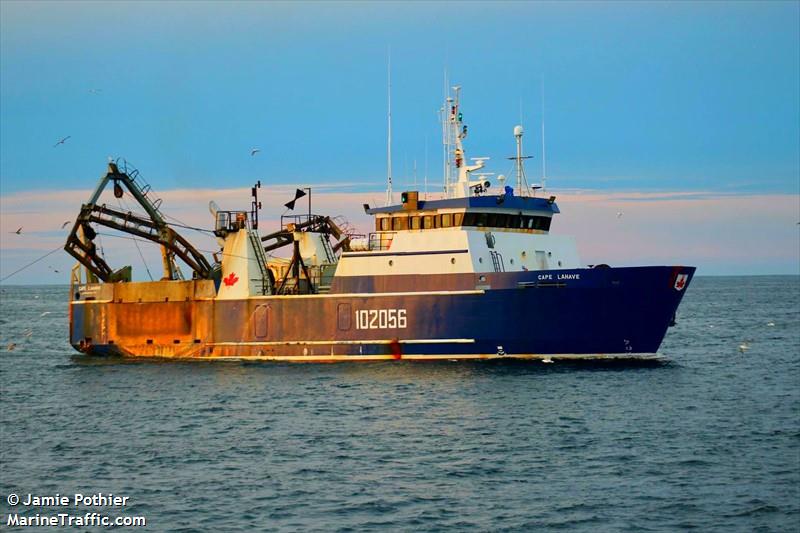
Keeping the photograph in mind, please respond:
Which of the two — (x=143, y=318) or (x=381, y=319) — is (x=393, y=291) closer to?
(x=381, y=319)

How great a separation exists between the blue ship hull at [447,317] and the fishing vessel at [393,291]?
0.05 meters

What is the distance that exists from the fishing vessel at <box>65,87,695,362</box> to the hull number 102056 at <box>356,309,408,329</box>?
4 centimetres

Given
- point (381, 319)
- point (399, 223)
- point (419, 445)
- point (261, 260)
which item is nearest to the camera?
point (419, 445)

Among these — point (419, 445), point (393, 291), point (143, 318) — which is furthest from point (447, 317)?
point (143, 318)

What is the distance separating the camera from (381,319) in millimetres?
39281

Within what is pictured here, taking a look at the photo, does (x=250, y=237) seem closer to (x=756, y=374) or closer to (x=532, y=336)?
(x=532, y=336)

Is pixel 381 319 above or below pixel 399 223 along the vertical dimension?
below

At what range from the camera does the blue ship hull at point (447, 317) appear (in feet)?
119

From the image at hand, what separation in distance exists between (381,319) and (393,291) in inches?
44.8

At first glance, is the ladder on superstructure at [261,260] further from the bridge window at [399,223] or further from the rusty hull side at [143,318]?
the bridge window at [399,223]

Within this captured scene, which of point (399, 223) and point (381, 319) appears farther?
point (399, 223)

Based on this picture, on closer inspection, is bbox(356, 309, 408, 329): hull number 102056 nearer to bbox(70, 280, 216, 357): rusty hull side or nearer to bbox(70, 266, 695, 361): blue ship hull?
bbox(70, 266, 695, 361): blue ship hull

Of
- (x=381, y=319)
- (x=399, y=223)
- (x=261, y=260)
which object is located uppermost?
(x=399, y=223)

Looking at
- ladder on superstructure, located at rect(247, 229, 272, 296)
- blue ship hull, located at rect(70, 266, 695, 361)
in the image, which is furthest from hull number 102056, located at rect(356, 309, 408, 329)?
ladder on superstructure, located at rect(247, 229, 272, 296)
